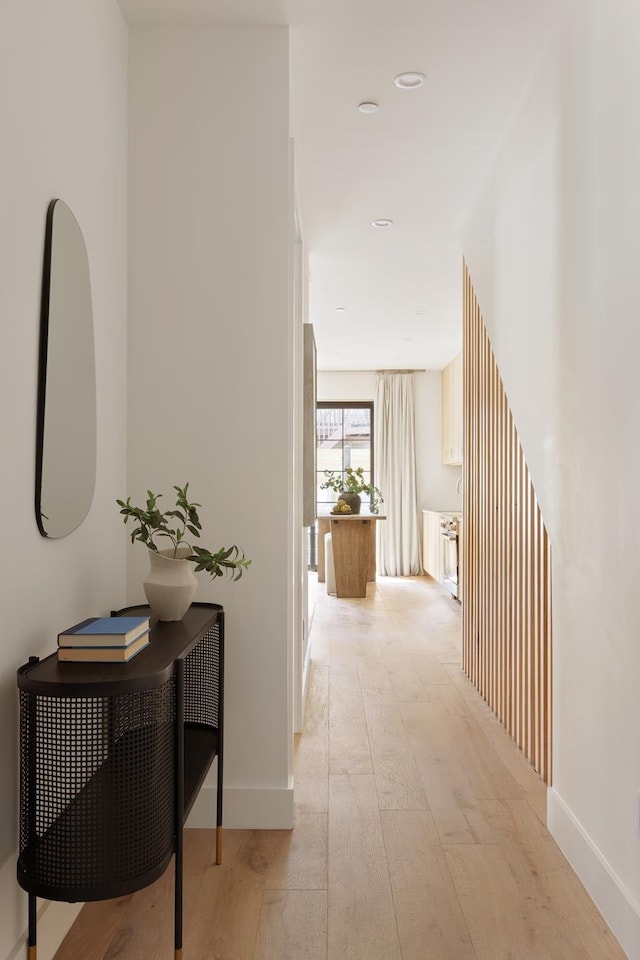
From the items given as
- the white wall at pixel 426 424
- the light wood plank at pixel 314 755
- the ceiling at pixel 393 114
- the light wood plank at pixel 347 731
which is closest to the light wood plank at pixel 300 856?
the light wood plank at pixel 314 755

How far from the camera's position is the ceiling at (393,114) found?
2477mm

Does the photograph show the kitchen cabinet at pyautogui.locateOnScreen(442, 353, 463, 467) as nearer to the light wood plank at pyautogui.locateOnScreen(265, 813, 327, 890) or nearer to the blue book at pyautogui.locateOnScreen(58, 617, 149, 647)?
the light wood plank at pyautogui.locateOnScreen(265, 813, 327, 890)

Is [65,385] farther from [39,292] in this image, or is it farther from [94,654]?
[94,654]

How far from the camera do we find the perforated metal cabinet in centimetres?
152

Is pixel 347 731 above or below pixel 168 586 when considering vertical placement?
below

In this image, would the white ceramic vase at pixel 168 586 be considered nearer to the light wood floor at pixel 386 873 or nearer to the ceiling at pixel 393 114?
the light wood floor at pixel 386 873

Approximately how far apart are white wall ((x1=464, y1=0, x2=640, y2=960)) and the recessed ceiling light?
43cm

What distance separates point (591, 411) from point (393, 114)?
1720mm

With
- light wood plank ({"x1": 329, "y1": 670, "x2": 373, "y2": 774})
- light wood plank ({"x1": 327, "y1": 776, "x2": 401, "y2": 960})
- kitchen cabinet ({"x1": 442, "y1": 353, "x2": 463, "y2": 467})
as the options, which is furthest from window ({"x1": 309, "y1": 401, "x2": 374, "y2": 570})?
light wood plank ({"x1": 327, "y1": 776, "x2": 401, "y2": 960})

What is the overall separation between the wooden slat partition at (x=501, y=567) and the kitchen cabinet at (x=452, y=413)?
3.90 metres

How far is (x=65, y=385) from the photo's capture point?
6.21 ft

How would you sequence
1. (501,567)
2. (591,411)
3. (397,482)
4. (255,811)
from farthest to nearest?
(397,482), (501,567), (255,811), (591,411)

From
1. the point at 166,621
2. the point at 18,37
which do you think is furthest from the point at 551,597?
the point at 18,37

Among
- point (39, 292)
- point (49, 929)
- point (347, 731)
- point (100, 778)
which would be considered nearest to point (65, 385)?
point (39, 292)
